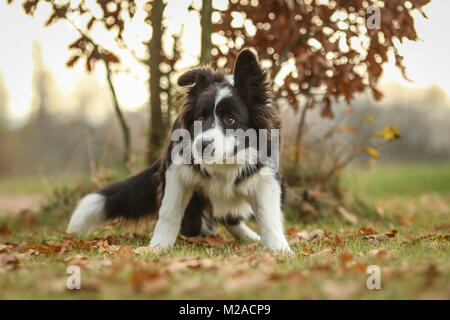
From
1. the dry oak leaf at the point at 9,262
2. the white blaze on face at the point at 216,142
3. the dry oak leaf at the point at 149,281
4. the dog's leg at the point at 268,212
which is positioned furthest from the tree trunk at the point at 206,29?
the dry oak leaf at the point at 149,281

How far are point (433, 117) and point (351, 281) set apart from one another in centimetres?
2731

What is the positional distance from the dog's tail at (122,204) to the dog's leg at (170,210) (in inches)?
20.2

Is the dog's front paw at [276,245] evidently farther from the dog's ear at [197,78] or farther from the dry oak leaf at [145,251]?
the dog's ear at [197,78]

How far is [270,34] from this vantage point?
17.2 feet

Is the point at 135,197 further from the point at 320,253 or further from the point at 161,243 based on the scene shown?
the point at 320,253

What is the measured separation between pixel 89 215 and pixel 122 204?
34 centimetres

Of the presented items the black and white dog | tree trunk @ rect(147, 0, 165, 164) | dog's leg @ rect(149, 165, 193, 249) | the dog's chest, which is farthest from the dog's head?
tree trunk @ rect(147, 0, 165, 164)

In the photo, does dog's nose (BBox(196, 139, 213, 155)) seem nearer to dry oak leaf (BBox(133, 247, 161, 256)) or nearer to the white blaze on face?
the white blaze on face

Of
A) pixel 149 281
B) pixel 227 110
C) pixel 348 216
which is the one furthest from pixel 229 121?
pixel 348 216

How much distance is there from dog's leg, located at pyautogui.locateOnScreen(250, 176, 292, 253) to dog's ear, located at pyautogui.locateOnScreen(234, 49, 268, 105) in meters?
0.68

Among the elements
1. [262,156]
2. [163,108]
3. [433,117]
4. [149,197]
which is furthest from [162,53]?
[433,117]

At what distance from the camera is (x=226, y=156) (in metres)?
3.66

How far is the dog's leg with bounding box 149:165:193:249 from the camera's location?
3904mm
